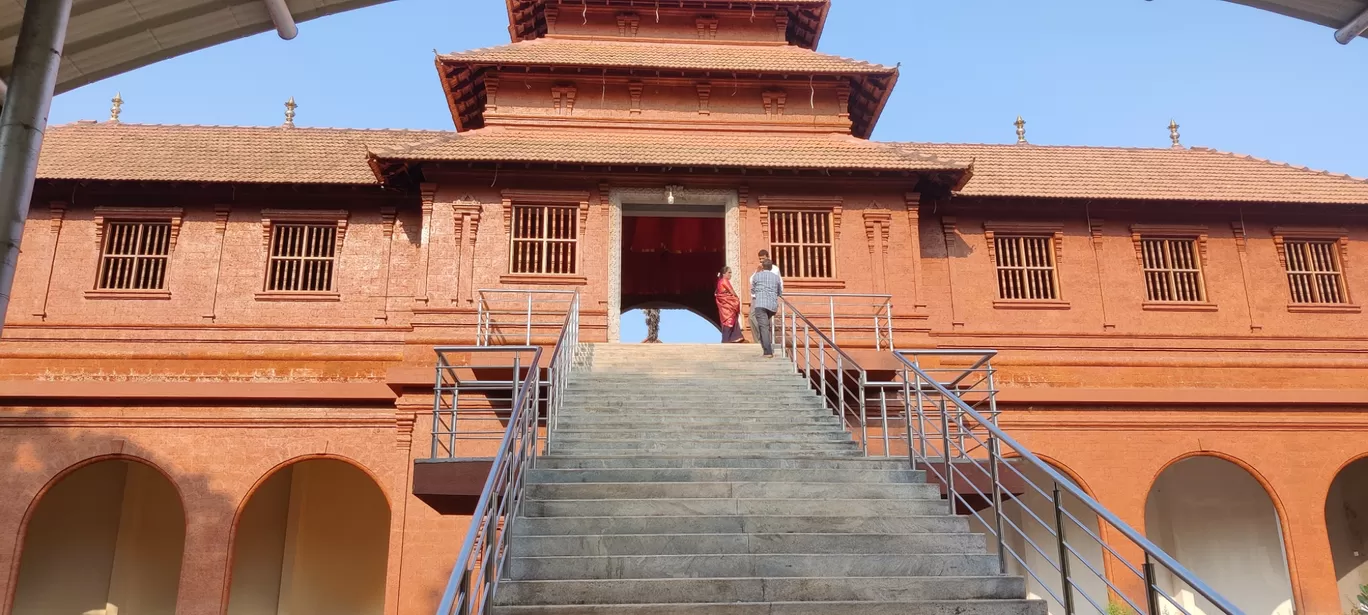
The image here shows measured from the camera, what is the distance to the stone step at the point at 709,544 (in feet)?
20.0

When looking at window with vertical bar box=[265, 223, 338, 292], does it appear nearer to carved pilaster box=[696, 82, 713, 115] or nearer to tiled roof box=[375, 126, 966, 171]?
tiled roof box=[375, 126, 966, 171]

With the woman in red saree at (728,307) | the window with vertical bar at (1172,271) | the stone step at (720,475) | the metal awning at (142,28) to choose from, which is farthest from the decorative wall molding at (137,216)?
the window with vertical bar at (1172,271)

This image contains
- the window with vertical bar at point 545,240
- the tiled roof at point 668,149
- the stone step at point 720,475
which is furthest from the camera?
the window with vertical bar at point 545,240

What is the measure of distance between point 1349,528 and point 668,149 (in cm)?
1315

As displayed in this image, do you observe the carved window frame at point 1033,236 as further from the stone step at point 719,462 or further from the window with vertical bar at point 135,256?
the window with vertical bar at point 135,256

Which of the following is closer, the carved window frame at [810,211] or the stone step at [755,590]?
the stone step at [755,590]

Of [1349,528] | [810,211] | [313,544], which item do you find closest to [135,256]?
[313,544]

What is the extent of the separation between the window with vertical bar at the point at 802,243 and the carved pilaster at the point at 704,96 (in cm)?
233

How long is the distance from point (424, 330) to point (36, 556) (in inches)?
298

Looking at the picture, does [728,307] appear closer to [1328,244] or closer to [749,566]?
[749,566]

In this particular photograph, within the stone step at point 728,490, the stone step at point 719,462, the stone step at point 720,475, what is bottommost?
the stone step at point 728,490

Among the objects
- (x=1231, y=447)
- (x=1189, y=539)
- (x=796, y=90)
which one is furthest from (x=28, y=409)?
(x=1189, y=539)

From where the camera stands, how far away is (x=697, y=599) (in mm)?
5559

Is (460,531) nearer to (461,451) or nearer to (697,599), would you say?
(461,451)
